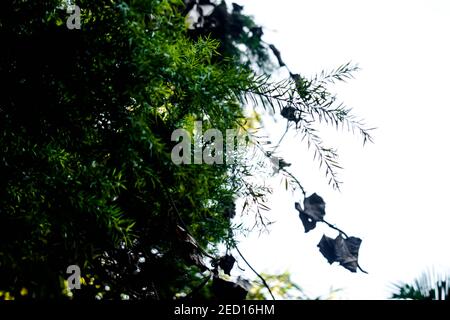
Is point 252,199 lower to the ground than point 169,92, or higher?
lower

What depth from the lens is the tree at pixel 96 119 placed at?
622 mm

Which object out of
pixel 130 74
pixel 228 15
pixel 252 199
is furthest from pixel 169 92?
pixel 228 15

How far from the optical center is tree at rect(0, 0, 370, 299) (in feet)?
2.04

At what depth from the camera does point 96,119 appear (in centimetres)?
68

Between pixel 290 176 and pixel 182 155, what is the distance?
0.19 meters

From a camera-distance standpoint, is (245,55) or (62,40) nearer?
(62,40)

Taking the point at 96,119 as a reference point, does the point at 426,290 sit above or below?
below

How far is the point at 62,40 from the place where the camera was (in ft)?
2.06

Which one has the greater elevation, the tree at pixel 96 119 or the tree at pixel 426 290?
the tree at pixel 96 119

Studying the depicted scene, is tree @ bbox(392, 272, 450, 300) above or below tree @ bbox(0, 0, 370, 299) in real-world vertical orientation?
below
